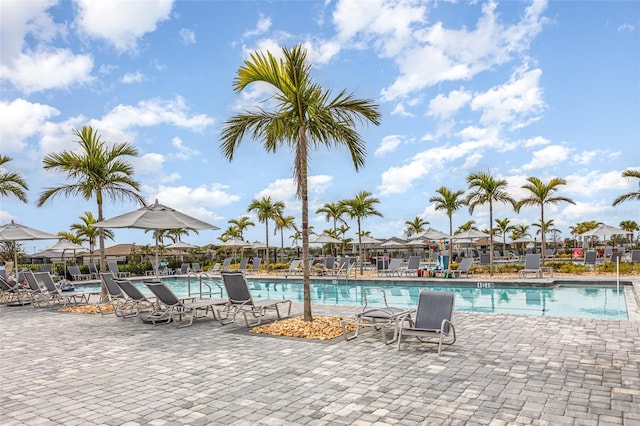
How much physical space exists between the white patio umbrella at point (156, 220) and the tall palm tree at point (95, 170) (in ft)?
8.53

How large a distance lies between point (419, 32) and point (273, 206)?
64.8 ft

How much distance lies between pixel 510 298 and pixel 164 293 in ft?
32.1

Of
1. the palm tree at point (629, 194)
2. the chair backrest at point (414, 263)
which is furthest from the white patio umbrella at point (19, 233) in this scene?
the palm tree at point (629, 194)

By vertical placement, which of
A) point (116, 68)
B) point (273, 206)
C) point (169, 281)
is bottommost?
point (169, 281)

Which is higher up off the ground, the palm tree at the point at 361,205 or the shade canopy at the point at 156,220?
the palm tree at the point at 361,205

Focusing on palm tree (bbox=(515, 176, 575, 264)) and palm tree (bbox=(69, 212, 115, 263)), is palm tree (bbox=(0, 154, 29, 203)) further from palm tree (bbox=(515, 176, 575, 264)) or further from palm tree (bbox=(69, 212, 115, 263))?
palm tree (bbox=(515, 176, 575, 264))

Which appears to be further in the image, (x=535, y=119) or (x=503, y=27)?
(x=535, y=119)

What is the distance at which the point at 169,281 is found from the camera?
982 inches

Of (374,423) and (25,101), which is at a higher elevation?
(25,101)

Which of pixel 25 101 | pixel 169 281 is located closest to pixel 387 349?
pixel 25 101

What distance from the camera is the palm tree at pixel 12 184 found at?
47.6ft

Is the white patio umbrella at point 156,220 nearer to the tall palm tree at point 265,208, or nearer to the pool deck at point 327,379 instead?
the pool deck at point 327,379

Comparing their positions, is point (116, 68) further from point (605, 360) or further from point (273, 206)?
point (273, 206)

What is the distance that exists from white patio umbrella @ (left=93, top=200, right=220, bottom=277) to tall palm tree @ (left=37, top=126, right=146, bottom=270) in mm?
2600
